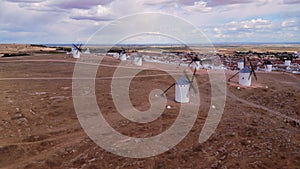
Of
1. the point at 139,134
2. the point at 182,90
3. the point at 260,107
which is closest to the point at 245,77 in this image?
the point at 260,107

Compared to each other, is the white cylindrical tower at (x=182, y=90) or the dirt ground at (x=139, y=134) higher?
the white cylindrical tower at (x=182, y=90)

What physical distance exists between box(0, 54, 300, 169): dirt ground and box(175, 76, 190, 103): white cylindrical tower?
39.6 inches

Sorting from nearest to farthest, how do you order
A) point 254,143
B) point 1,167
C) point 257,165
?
point 1,167 < point 257,165 < point 254,143

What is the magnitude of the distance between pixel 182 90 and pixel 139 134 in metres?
9.06

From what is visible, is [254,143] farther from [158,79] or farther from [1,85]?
[1,85]

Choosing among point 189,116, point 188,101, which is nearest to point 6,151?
point 189,116

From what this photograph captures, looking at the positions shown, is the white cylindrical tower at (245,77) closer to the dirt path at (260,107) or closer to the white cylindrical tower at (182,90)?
the dirt path at (260,107)

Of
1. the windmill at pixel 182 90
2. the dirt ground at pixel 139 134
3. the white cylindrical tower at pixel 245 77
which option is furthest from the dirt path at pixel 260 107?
the windmill at pixel 182 90

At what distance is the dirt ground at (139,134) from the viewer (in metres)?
13.8

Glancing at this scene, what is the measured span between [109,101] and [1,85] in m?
14.7

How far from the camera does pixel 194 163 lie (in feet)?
45.4

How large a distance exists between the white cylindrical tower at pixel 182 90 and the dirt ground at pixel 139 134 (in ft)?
3.30

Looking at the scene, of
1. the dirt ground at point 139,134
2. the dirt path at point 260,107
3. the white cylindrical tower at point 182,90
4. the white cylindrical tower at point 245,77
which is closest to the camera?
the dirt ground at point 139,134

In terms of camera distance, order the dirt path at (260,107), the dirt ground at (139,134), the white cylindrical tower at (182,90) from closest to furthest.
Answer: the dirt ground at (139,134)
the dirt path at (260,107)
the white cylindrical tower at (182,90)
